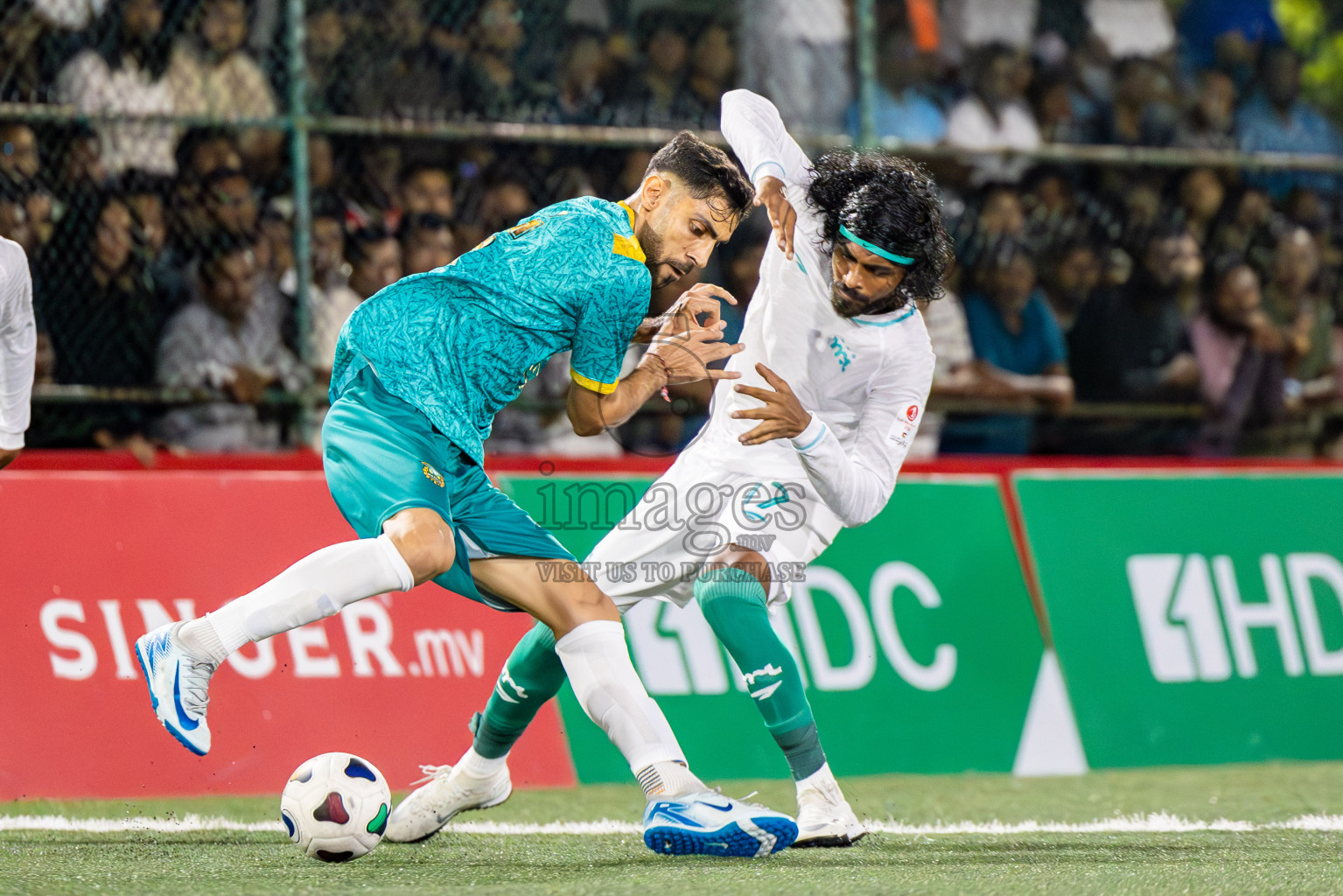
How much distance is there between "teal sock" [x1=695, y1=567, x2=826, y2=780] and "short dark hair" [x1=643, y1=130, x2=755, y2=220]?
1.20 metres

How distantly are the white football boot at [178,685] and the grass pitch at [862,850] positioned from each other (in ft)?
1.11

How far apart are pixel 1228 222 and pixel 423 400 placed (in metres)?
5.94

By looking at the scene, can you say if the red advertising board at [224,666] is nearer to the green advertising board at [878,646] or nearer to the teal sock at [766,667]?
the green advertising board at [878,646]

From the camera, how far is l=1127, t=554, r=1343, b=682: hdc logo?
260 inches

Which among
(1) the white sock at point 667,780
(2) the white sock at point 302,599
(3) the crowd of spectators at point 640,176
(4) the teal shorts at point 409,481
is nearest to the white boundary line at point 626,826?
(1) the white sock at point 667,780

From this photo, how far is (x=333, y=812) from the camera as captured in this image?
3979mm

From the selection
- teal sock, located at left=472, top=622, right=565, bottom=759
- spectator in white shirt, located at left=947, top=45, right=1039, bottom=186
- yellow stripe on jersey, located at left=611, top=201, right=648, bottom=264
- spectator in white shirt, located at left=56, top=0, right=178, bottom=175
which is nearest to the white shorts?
teal sock, located at left=472, top=622, right=565, bottom=759

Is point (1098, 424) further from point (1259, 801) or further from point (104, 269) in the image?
point (104, 269)

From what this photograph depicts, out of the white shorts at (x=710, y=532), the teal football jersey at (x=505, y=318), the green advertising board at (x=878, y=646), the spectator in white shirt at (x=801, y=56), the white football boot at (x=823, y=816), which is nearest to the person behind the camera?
the teal football jersey at (x=505, y=318)

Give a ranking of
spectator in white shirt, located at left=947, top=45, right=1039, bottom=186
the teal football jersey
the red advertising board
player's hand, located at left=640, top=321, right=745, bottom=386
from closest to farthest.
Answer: the teal football jersey
player's hand, located at left=640, top=321, right=745, bottom=386
the red advertising board
spectator in white shirt, located at left=947, top=45, right=1039, bottom=186

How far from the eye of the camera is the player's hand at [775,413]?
4164mm

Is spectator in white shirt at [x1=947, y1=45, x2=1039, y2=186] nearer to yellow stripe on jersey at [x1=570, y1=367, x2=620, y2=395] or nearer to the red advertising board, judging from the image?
the red advertising board

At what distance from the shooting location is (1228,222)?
27.9 ft

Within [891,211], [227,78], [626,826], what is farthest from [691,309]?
[227,78]
